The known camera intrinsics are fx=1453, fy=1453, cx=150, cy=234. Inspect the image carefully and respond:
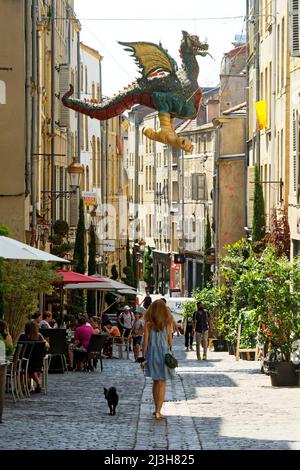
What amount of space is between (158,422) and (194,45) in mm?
7590

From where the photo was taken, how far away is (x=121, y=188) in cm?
9050

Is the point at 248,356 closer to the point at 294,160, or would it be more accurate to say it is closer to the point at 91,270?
the point at 294,160

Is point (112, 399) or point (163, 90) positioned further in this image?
point (163, 90)

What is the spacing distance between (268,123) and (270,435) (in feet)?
98.2

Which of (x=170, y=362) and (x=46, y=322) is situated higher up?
(x=170, y=362)

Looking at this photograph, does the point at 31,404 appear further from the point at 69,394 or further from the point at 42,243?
the point at 42,243

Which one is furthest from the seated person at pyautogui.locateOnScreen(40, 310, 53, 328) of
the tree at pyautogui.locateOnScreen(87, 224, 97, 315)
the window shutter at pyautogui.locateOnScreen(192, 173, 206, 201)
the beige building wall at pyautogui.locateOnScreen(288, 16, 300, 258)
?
the window shutter at pyautogui.locateOnScreen(192, 173, 206, 201)

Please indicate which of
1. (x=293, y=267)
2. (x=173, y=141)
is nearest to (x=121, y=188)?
(x=293, y=267)

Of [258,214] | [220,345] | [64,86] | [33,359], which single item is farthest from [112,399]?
[64,86]

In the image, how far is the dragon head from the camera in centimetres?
2352

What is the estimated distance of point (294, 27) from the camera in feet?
111

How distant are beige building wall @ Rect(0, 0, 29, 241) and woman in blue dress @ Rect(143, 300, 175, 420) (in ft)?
49.8

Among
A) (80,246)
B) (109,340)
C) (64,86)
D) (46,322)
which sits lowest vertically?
(109,340)

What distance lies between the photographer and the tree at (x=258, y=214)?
44.0 meters
